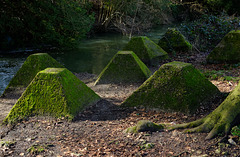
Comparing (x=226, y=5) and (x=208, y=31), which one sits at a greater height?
(x=226, y=5)

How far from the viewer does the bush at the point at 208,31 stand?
611 inches

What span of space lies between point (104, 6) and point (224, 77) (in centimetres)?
1947

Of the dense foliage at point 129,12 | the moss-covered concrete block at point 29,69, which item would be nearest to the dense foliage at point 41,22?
the dense foliage at point 129,12

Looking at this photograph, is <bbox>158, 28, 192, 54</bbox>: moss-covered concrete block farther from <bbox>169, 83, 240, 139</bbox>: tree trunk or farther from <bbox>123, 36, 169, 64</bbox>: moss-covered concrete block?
<bbox>169, 83, 240, 139</bbox>: tree trunk

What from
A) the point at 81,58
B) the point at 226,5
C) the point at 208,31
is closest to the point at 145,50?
the point at 81,58

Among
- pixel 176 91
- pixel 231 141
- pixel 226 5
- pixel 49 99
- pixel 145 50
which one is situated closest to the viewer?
pixel 231 141

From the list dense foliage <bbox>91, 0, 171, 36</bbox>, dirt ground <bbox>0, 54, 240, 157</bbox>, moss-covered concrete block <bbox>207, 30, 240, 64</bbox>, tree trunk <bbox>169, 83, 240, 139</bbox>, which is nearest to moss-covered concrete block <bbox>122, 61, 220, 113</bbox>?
dirt ground <bbox>0, 54, 240, 157</bbox>

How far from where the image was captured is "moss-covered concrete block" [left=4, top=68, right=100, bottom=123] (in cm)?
591

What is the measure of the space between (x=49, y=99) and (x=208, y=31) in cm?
1283

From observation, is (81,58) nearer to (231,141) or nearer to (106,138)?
(106,138)

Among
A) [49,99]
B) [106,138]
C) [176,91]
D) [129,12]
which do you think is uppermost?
[129,12]

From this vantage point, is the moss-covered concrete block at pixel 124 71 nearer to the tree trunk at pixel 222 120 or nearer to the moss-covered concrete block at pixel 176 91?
the moss-covered concrete block at pixel 176 91

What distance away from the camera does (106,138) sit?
15.7 feet

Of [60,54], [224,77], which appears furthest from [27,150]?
[60,54]
